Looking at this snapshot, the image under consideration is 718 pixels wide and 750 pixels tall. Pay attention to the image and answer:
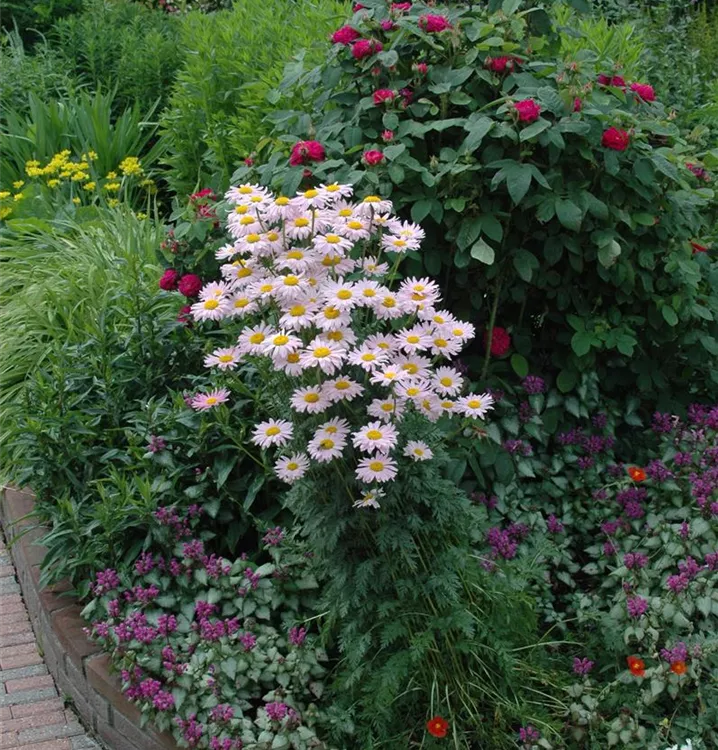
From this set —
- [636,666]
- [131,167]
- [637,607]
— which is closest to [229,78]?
[131,167]

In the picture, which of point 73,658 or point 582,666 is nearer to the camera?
point 582,666

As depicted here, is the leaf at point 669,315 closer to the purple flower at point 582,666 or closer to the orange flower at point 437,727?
the purple flower at point 582,666

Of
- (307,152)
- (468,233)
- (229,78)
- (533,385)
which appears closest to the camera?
(468,233)

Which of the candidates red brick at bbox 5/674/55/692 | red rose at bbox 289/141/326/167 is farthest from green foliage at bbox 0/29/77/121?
red brick at bbox 5/674/55/692

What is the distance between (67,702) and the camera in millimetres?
3307

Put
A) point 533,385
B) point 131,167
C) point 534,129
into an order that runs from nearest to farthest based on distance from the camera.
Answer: point 534,129, point 533,385, point 131,167

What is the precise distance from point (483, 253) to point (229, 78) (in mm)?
2582

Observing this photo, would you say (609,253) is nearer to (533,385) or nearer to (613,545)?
(533,385)

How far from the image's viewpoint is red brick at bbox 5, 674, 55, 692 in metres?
3.39

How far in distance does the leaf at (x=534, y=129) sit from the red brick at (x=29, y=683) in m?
2.32

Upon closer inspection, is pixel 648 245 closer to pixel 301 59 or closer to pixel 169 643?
pixel 301 59

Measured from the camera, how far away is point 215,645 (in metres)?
2.83

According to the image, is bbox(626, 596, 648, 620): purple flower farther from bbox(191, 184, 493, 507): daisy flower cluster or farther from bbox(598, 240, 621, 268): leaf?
bbox(598, 240, 621, 268): leaf

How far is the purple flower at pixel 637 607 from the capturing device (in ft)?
8.98
